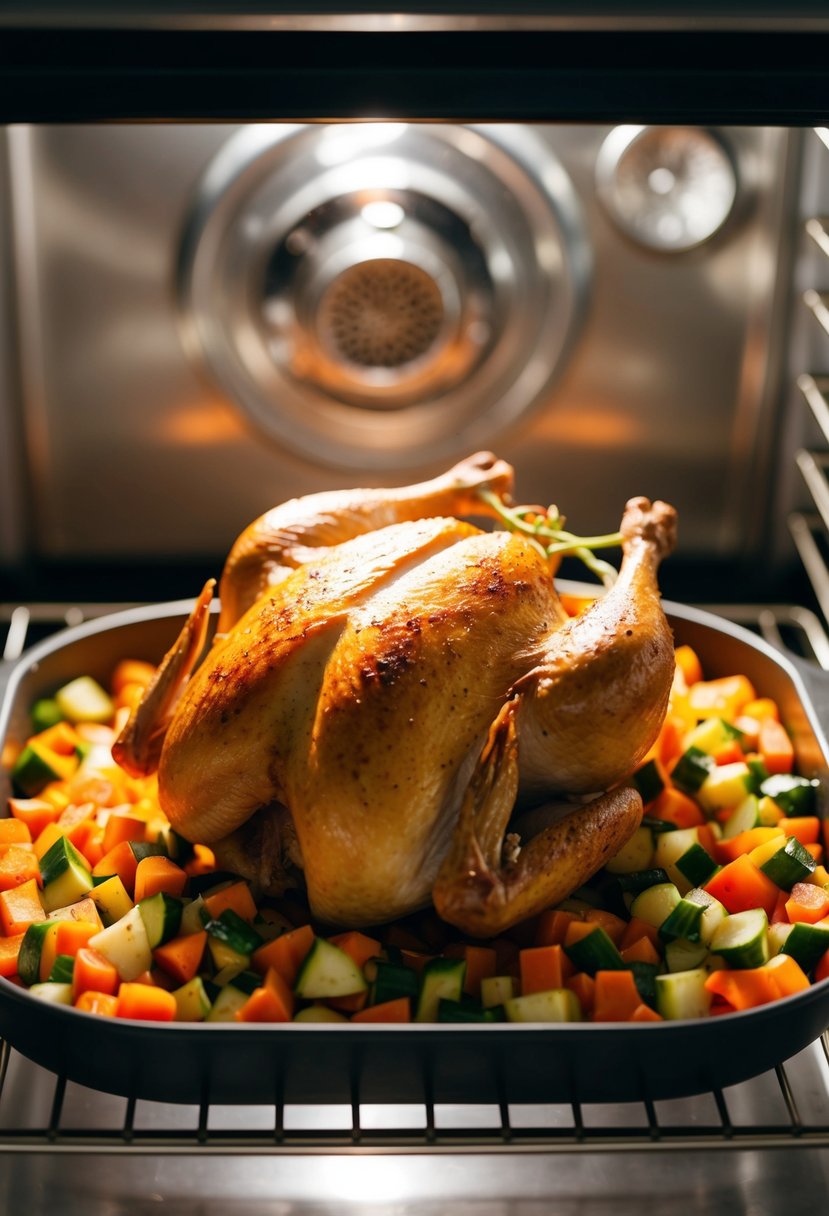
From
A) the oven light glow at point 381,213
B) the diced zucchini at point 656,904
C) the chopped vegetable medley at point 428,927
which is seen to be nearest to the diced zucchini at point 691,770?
the chopped vegetable medley at point 428,927

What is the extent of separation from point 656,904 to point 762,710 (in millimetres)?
428

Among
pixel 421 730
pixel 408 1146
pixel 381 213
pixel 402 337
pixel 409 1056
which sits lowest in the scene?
pixel 408 1146

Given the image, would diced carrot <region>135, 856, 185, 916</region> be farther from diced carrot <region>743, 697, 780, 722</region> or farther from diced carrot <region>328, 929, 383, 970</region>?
diced carrot <region>743, 697, 780, 722</region>

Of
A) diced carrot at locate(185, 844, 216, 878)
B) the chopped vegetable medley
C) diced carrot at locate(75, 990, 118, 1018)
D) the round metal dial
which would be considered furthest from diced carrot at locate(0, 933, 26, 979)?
the round metal dial

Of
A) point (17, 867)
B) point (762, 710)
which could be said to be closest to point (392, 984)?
point (17, 867)

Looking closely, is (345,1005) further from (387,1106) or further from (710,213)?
(710,213)

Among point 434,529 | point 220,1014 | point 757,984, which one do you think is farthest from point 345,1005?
point 434,529

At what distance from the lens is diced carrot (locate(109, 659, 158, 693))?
1949 millimetres

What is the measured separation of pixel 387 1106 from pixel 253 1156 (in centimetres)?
17

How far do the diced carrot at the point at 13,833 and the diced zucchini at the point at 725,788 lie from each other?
2.71 ft

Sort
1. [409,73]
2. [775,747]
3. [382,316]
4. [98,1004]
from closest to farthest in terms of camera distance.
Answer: [409,73], [98,1004], [775,747], [382,316]

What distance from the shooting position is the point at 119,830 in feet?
5.37

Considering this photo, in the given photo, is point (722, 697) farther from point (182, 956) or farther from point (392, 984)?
point (182, 956)

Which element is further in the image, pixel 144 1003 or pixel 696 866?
pixel 696 866
